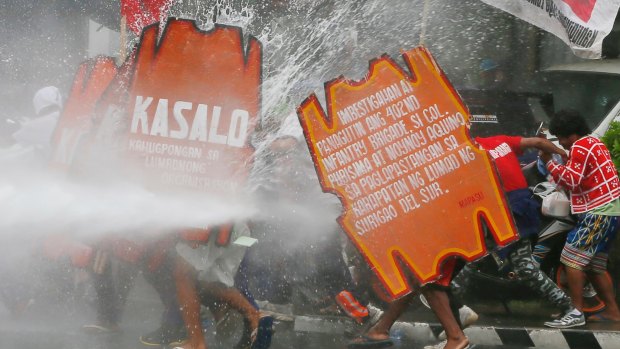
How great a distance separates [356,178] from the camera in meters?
4.60

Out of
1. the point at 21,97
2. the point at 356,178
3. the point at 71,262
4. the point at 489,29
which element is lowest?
the point at 71,262

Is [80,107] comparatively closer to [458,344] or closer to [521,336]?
[458,344]

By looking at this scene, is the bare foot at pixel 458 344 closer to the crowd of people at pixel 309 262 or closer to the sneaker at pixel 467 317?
the crowd of people at pixel 309 262

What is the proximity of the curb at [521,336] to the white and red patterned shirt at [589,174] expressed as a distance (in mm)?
787

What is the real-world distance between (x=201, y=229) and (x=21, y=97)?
321 cm

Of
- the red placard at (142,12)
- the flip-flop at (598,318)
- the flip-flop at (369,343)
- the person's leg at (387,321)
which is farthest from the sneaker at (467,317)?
the red placard at (142,12)

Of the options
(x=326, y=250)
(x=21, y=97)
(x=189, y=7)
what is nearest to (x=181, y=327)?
(x=326, y=250)

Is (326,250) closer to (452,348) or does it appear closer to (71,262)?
(452,348)

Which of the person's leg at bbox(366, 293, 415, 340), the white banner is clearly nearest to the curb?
the person's leg at bbox(366, 293, 415, 340)

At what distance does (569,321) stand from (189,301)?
2.40m

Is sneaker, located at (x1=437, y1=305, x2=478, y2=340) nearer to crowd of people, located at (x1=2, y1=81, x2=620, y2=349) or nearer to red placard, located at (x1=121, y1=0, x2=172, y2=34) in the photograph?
crowd of people, located at (x1=2, y1=81, x2=620, y2=349)

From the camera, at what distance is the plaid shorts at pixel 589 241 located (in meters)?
5.47

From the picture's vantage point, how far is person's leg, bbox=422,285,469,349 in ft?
15.9

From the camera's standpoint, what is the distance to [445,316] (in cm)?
484
